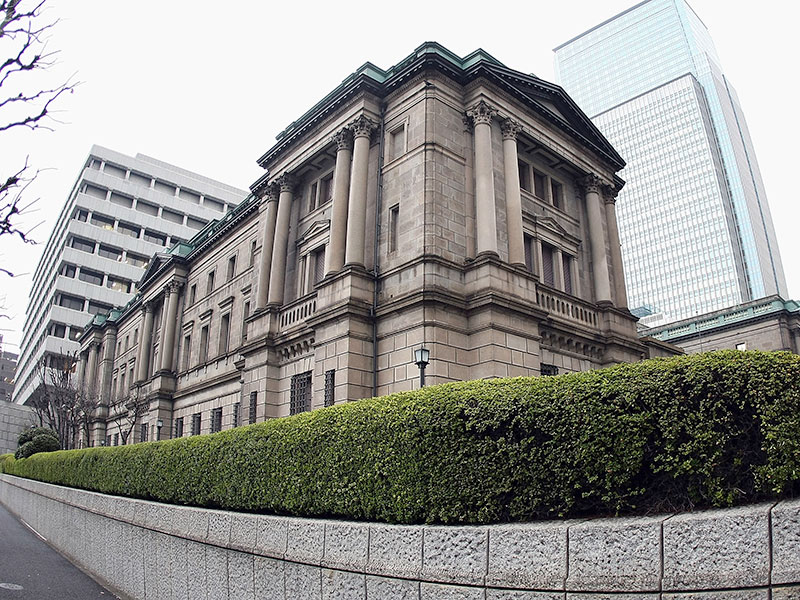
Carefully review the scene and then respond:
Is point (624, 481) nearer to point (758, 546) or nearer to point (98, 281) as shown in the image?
point (758, 546)

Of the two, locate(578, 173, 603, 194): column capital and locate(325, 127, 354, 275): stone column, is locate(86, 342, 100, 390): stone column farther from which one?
locate(578, 173, 603, 194): column capital

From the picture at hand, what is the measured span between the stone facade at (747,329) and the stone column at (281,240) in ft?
109

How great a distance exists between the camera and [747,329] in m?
47.3

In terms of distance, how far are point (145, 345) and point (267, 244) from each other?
27183 mm

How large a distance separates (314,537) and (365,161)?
67.8 ft

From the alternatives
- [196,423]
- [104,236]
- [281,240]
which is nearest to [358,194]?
[281,240]

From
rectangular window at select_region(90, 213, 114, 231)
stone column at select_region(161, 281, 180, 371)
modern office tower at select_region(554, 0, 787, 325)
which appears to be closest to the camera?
stone column at select_region(161, 281, 180, 371)

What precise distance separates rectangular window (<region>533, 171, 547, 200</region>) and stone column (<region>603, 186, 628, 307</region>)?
15.1 feet

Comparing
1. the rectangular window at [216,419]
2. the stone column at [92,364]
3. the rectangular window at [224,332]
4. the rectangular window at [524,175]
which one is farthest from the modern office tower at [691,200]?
the rectangular window at [216,419]

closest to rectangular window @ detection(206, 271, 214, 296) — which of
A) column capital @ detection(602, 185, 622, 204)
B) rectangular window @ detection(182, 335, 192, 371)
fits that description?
rectangular window @ detection(182, 335, 192, 371)

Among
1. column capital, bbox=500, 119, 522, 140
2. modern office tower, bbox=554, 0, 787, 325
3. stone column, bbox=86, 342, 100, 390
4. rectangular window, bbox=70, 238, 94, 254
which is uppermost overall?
modern office tower, bbox=554, 0, 787, 325

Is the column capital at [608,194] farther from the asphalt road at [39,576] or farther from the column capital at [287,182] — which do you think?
the asphalt road at [39,576]

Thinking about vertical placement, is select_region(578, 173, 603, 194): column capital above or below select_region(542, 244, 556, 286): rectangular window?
above

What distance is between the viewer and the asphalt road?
38.8ft
